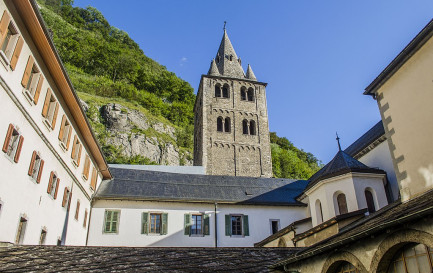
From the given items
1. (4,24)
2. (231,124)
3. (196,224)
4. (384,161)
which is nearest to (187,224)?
(196,224)

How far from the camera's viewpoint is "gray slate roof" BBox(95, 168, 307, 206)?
78.5 ft

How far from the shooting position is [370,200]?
19.4m

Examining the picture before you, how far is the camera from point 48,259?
1041 cm

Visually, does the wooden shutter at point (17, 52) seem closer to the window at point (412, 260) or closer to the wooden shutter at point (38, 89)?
the wooden shutter at point (38, 89)

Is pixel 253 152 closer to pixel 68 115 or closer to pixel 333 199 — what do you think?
pixel 333 199

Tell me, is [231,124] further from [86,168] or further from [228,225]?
[86,168]

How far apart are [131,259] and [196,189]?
1515 cm

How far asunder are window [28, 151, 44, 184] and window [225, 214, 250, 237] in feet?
40.7

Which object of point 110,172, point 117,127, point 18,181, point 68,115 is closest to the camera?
point 18,181

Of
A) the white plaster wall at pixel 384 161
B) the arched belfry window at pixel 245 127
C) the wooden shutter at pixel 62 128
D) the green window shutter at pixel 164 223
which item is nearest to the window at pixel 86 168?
the wooden shutter at pixel 62 128

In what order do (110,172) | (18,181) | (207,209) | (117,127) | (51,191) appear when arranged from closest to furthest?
(18,181), (51,191), (207,209), (110,172), (117,127)

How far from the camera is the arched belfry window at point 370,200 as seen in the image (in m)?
19.3

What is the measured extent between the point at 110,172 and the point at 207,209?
7.28 m

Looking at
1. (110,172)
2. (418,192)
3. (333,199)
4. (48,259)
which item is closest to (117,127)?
(110,172)
